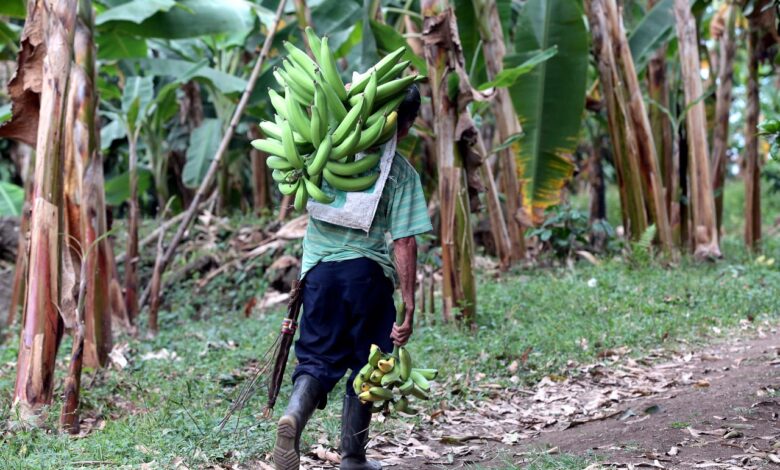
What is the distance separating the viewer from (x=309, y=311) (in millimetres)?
3572

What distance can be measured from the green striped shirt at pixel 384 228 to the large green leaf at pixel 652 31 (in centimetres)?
564

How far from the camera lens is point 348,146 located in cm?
335

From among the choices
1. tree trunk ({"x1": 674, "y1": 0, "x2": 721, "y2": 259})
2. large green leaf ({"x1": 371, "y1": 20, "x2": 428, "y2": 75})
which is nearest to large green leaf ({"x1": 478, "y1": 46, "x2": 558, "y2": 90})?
large green leaf ({"x1": 371, "y1": 20, "x2": 428, "y2": 75})

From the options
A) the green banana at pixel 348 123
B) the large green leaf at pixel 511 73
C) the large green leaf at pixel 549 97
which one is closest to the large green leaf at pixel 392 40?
the large green leaf at pixel 511 73

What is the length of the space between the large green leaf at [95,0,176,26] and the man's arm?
428 cm

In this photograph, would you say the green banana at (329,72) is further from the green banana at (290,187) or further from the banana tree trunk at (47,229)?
the banana tree trunk at (47,229)

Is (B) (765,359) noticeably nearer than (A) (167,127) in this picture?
Yes

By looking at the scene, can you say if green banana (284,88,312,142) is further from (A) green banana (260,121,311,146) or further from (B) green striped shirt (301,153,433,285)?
(B) green striped shirt (301,153,433,285)

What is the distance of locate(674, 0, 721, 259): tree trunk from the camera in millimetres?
8078

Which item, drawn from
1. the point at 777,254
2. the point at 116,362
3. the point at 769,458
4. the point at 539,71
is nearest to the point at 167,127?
the point at 539,71

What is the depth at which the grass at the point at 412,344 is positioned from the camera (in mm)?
3912

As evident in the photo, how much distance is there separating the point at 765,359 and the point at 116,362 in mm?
4185

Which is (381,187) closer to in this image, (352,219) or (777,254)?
(352,219)

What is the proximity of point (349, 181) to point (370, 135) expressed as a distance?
0.68 ft
